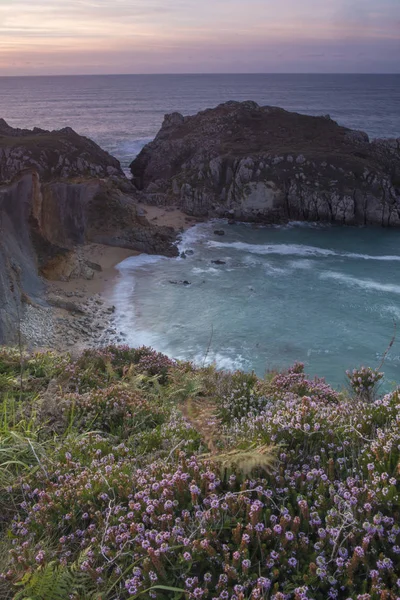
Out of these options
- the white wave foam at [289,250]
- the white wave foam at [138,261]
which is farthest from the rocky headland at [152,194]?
the white wave foam at [289,250]

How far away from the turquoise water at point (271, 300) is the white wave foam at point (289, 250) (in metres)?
0.09

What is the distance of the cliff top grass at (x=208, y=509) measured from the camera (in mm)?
3021

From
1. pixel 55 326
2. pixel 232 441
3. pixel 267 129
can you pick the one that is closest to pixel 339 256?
pixel 55 326

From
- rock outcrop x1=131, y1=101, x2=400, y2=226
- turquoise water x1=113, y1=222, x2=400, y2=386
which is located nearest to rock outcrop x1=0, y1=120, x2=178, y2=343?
turquoise water x1=113, y1=222, x2=400, y2=386

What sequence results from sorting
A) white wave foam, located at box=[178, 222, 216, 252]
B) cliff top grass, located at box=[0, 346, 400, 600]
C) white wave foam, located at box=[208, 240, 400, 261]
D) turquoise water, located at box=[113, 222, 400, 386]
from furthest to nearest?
white wave foam, located at box=[178, 222, 216, 252]
white wave foam, located at box=[208, 240, 400, 261]
turquoise water, located at box=[113, 222, 400, 386]
cliff top grass, located at box=[0, 346, 400, 600]

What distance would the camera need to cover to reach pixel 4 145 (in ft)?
173

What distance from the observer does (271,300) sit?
3044 cm

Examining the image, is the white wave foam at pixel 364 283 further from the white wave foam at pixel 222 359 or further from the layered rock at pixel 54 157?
the layered rock at pixel 54 157

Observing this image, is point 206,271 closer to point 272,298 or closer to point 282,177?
point 272,298

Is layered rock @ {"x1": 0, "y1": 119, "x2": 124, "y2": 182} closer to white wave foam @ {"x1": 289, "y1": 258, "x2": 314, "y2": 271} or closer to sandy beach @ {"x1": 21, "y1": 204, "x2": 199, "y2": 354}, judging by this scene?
sandy beach @ {"x1": 21, "y1": 204, "x2": 199, "y2": 354}

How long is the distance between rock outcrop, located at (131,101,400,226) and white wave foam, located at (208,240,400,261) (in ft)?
22.3

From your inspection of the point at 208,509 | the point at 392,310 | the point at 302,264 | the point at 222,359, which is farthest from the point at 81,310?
the point at 208,509

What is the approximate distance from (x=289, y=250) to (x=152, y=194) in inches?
740

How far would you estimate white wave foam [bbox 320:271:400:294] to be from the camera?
32125 millimetres
